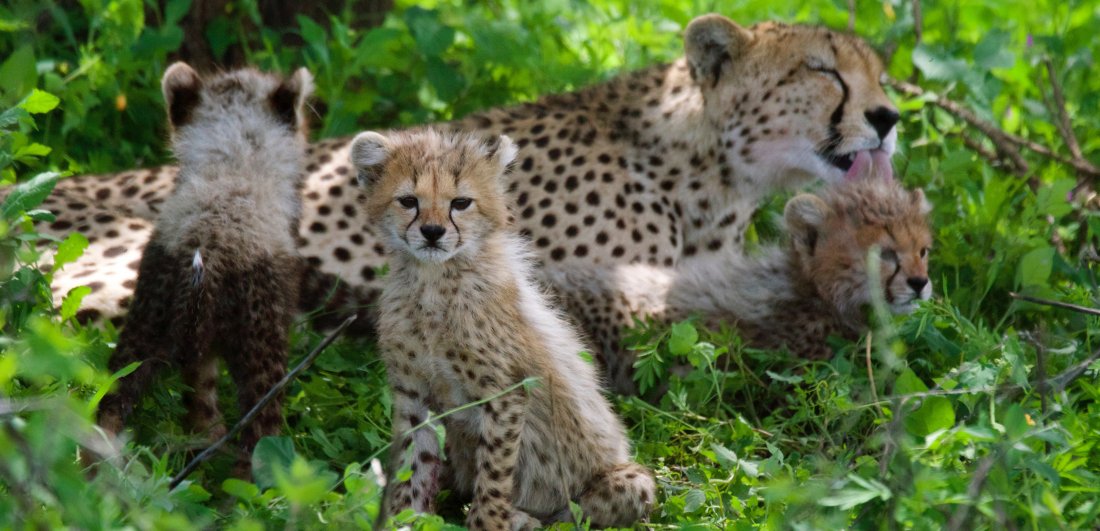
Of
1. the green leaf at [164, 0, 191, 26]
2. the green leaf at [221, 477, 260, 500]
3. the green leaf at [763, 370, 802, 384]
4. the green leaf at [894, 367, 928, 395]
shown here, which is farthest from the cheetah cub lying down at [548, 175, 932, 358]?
the green leaf at [164, 0, 191, 26]

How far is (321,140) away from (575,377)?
244cm

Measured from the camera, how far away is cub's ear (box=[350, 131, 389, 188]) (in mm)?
3797

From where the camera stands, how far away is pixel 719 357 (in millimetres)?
4789

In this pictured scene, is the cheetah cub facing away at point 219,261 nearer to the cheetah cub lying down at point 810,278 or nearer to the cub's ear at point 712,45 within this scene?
the cheetah cub lying down at point 810,278

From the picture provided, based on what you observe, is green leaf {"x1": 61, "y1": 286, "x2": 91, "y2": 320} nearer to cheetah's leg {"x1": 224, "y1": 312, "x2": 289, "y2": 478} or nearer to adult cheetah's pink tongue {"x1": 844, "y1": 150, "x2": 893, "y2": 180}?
cheetah's leg {"x1": 224, "y1": 312, "x2": 289, "y2": 478}

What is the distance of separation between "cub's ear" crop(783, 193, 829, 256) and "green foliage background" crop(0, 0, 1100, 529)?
43 cm

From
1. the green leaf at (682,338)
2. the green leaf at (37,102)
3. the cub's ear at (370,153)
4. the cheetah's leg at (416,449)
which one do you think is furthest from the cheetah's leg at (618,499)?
the green leaf at (37,102)

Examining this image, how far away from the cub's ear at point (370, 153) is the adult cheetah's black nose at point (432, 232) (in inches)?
11.5

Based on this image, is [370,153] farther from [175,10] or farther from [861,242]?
→ [175,10]

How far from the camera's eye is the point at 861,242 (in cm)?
466

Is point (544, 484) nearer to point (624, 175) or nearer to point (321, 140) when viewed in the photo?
point (624, 175)

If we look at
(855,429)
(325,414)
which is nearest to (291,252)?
(325,414)

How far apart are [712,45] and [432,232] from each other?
2.29 m

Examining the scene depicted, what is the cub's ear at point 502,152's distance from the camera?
3889 millimetres
